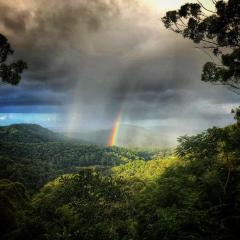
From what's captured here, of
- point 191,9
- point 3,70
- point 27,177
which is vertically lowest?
point 27,177

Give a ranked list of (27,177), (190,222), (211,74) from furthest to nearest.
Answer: (27,177)
(211,74)
(190,222)

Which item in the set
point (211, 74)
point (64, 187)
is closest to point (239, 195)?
point (211, 74)

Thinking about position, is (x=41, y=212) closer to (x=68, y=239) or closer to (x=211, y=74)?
(x=68, y=239)

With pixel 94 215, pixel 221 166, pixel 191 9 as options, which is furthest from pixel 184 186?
pixel 94 215

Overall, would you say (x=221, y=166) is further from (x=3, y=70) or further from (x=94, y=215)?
(x=3, y=70)

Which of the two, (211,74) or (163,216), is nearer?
(163,216)

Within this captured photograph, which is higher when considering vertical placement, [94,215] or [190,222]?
[190,222]

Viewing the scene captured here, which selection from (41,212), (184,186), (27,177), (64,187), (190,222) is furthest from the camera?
(27,177)
